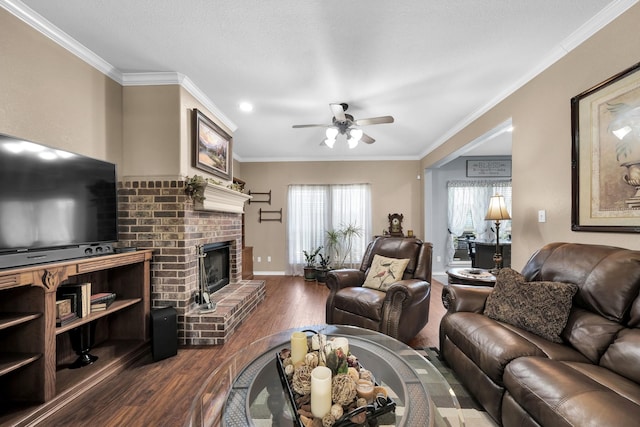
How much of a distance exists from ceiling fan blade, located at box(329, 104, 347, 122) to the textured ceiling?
0.54 feet

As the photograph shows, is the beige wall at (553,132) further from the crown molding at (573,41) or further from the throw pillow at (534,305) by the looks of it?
the throw pillow at (534,305)

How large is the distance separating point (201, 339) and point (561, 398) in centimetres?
259

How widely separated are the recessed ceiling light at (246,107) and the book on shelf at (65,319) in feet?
8.11

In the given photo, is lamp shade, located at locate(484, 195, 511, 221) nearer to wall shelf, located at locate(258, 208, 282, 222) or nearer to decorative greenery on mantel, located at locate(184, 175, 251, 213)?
decorative greenery on mantel, located at locate(184, 175, 251, 213)

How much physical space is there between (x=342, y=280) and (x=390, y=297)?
626 mm

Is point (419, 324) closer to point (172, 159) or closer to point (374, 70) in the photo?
point (374, 70)

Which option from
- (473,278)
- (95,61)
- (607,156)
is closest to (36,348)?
(95,61)

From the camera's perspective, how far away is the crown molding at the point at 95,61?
5.49ft

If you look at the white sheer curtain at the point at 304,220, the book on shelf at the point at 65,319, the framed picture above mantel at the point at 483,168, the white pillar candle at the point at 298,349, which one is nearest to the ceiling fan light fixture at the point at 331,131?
the white pillar candle at the point at 298,349

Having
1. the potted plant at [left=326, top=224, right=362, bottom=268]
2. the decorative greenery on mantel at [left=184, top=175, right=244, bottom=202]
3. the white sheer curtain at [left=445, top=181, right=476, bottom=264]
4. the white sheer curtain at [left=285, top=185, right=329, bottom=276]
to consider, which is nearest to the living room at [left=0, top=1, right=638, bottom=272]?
the decorative greenery on mantel at [left=184, top=175, right=244, bottom=202]

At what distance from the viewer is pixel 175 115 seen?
2.51 metres

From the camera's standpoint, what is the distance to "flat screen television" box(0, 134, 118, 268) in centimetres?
148

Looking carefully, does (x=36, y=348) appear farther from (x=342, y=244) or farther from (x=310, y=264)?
(x=342, y=244)

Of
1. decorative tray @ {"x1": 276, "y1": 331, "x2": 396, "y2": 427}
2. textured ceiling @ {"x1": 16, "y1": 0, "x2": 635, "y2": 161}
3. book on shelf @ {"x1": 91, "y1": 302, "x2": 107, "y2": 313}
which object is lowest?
decorative tray @ {"x1": 276, "y1": 331, "x2": 396, "y2": 427}
